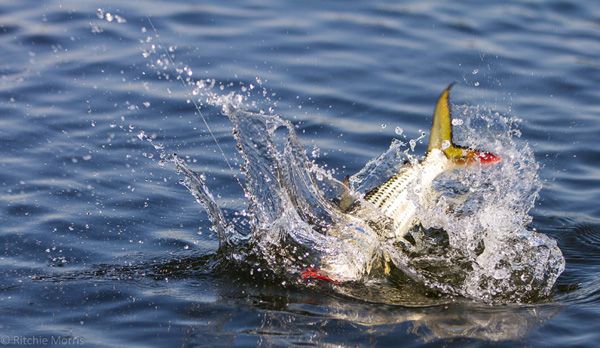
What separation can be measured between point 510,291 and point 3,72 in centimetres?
640

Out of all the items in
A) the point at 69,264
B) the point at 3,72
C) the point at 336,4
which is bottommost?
the point at 69,264

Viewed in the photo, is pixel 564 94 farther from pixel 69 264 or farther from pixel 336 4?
pixel 69 264

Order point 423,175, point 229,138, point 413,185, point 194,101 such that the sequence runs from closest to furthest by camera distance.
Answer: point 413,185 < point 423,175 < point 229,138 < point 194,101

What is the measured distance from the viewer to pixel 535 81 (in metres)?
8.76

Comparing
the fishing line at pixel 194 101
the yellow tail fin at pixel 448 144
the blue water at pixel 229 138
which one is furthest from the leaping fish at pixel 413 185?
the fishing line at pixel 194 101

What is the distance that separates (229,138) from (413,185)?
243 cm

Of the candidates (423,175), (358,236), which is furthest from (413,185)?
(358,236)

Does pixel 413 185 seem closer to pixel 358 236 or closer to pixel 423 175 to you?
pixel 423 175

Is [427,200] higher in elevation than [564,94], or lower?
lower

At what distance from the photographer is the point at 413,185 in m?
5.65

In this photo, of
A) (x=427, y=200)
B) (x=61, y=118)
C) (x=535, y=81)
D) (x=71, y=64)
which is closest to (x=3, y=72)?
(x=71, y=64)

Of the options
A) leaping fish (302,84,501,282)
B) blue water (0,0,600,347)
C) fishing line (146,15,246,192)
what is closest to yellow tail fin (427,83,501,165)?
leaping fish (302,84,501,282)

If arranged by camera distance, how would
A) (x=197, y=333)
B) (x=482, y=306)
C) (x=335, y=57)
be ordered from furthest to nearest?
1. (x=335, y=57)
2. (x=482, y=306)
3. (x=197, y=333)

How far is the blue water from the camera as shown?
4.61 meters
